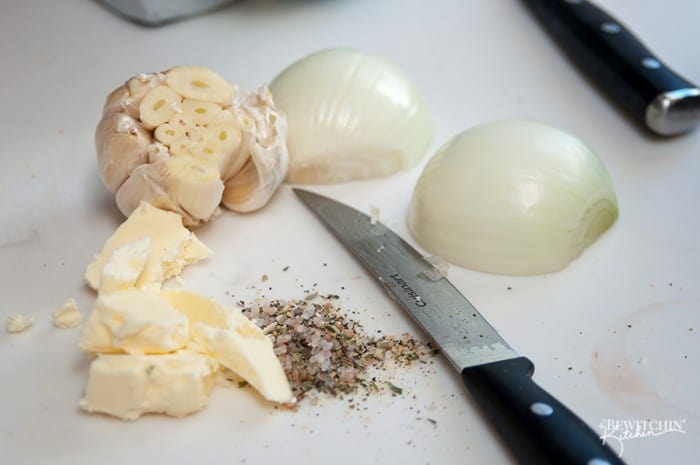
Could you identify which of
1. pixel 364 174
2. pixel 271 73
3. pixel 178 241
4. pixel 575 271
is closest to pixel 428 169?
pixel 364 174

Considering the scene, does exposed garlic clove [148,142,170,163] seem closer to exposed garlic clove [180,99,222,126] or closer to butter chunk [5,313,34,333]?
exposed garlic clove [180,99,222,126]

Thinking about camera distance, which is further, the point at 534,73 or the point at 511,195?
the point at 534,73

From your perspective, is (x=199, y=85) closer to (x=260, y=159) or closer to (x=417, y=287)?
(x=260, y=159)

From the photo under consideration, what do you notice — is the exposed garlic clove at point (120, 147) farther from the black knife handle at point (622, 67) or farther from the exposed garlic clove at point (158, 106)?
the black knife handle at point (622, 67)

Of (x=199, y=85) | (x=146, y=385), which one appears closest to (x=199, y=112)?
(x=199, y=85)

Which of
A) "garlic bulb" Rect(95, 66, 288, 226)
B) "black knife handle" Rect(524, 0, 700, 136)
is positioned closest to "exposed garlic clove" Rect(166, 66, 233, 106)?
"garlic bulb" Rect(95, 66, 288, 226)

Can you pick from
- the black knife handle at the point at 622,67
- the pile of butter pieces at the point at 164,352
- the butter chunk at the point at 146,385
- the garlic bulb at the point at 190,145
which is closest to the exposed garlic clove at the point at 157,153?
the garlic bulb at the point at 190,145

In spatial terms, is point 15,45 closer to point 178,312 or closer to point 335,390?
point 178,312
